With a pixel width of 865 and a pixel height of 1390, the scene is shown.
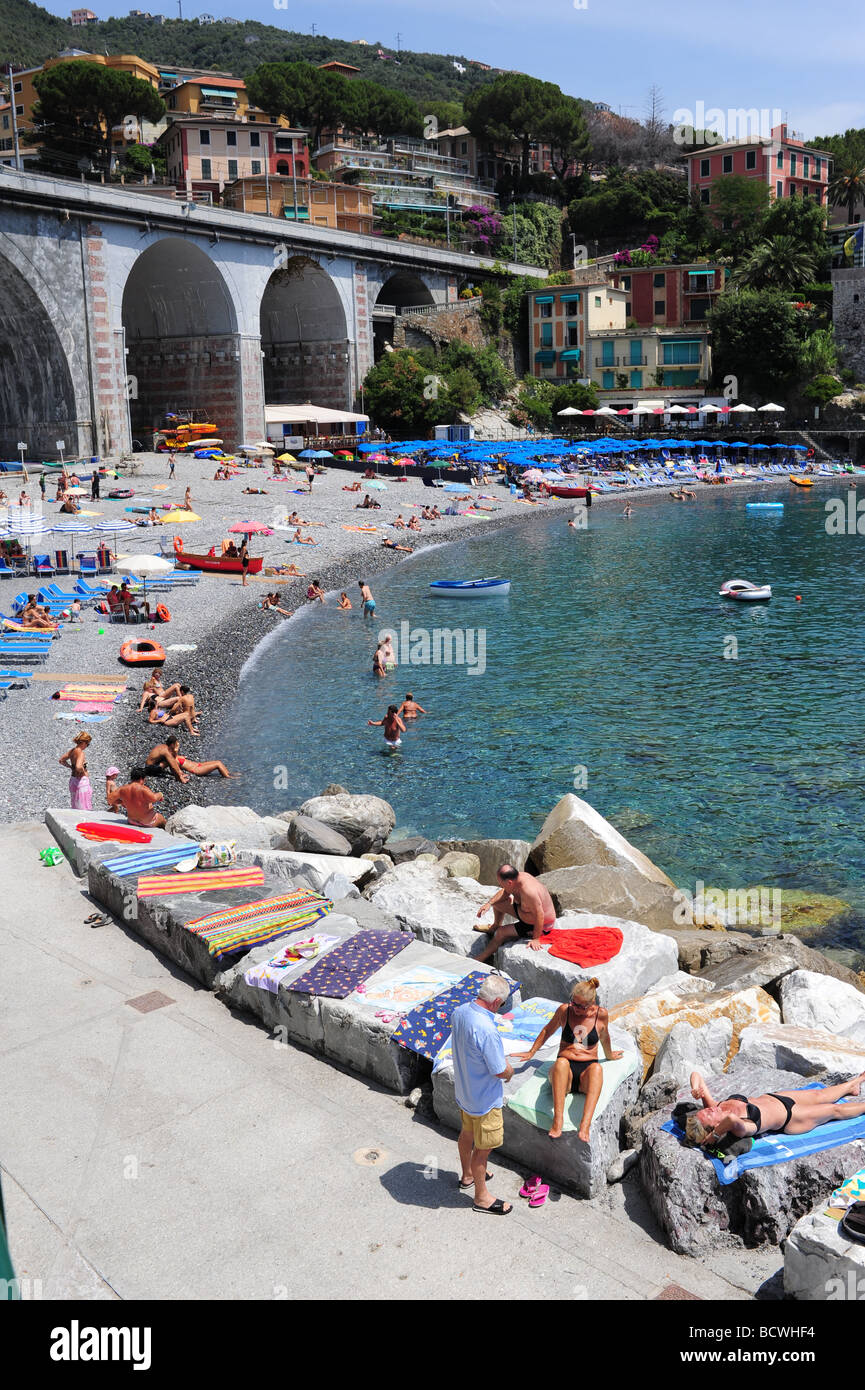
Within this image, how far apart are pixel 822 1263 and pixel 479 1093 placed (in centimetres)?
200

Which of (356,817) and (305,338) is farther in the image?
(305,338)

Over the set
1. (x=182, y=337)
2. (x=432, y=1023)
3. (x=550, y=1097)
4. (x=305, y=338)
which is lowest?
(x=550, y=1097)

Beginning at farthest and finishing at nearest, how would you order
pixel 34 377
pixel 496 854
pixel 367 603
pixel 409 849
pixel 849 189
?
1. pixel 849 189
2. pixel 34 377
3. pixel 367 603
4. pixel 409 849
5. pixel 496 854

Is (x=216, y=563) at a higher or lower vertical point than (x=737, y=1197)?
higher

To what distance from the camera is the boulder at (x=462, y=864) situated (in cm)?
1345

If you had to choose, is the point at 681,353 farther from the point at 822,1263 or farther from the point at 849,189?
the point at 822,1263

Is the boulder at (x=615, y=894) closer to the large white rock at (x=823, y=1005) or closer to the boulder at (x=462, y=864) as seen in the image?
the boulder at (x=462, y=864)

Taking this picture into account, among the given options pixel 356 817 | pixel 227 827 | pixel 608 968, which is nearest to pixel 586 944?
pixel 608 968

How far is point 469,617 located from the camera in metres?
32.0

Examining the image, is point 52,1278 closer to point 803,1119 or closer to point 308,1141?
point 308,1141

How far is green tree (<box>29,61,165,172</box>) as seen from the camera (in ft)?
266

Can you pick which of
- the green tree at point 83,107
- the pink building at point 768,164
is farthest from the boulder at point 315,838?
the pink building at point 768,164

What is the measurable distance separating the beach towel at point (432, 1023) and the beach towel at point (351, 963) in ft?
2.11

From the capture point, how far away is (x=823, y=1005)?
8781 mm
